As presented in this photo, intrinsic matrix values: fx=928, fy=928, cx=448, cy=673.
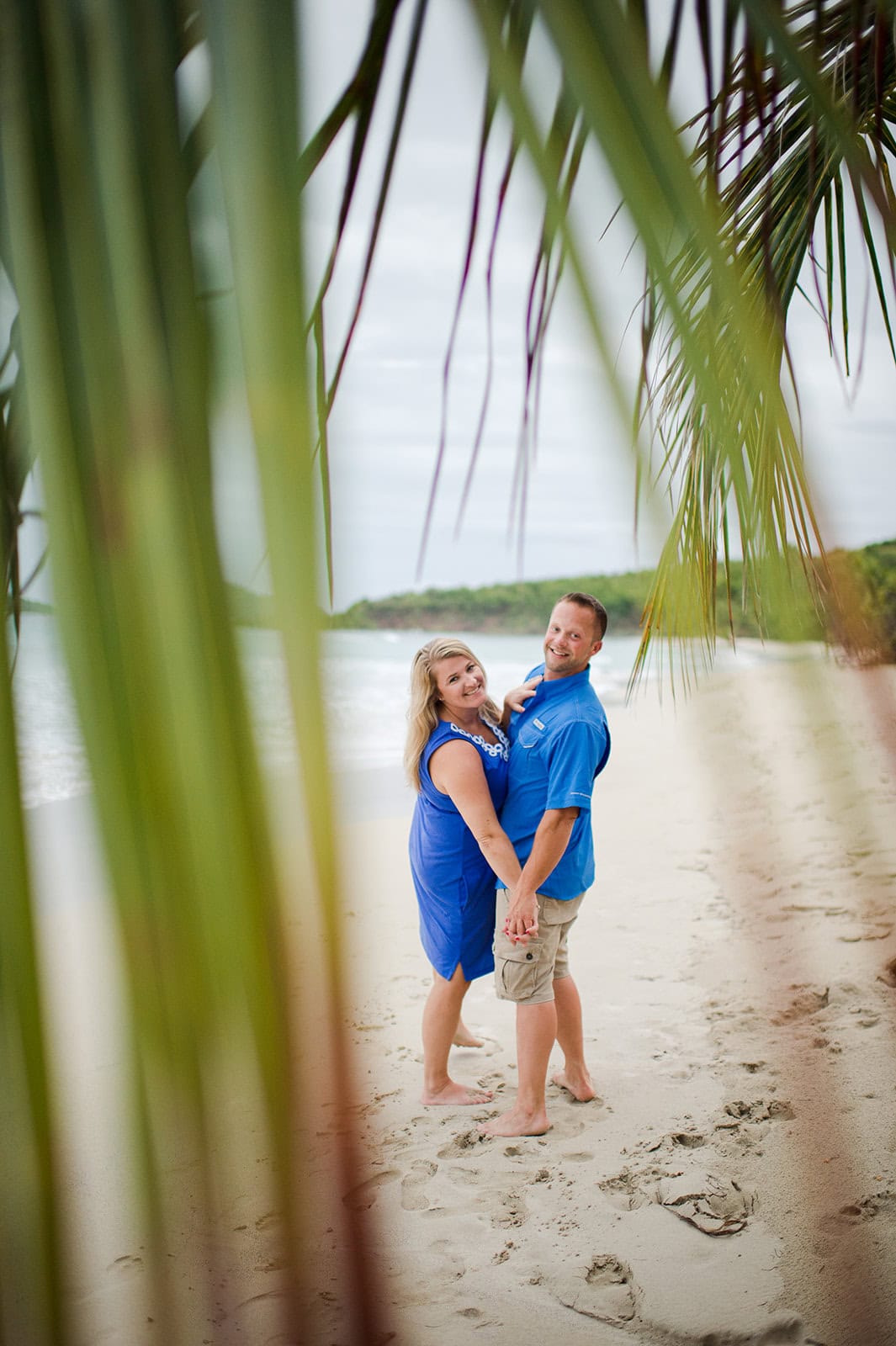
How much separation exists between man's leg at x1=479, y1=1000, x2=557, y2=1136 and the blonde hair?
75 cm

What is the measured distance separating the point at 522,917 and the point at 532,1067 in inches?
18.0

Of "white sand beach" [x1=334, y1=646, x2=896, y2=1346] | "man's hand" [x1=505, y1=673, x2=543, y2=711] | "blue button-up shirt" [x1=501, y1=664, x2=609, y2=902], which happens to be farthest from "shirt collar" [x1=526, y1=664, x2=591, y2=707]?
"white sand beach" [x1=334, y1=646, x2=896, y2=1346]

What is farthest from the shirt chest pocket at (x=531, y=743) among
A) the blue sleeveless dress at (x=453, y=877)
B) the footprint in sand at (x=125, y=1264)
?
the footprint in sand at (x=125, y=1264)

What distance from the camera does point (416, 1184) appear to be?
91.0 inches

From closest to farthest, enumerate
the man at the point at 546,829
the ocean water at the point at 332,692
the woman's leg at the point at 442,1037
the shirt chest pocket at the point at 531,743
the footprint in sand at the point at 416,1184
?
the ocean water at the point at 332,692 → the footprint in sand at the point at 416,1184 → the man at the point at 546,829 → the shirt chest pocket at the point at 531,743 → the woman's leg at the point at 442,1037

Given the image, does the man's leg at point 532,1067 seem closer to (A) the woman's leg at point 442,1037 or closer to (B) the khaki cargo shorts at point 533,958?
(B) the khaki cargo shorts at point 533,958

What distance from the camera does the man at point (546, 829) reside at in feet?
7.65

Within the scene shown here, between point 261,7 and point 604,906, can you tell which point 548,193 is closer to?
point 261,7

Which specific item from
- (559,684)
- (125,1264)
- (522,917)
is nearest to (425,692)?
(559,684)

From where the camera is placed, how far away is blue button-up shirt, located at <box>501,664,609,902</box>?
2.31 meters

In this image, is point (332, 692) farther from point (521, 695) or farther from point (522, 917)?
point (521, 695)

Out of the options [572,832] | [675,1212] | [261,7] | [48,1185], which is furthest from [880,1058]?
[261,7]

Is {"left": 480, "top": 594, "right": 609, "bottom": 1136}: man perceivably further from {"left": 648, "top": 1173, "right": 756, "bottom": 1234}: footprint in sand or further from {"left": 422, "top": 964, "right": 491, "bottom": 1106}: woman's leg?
{"left": 648, "top": 1173, "right": 756, "bottom": 1234}: footprint in sand

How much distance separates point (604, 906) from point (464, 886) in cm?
213
